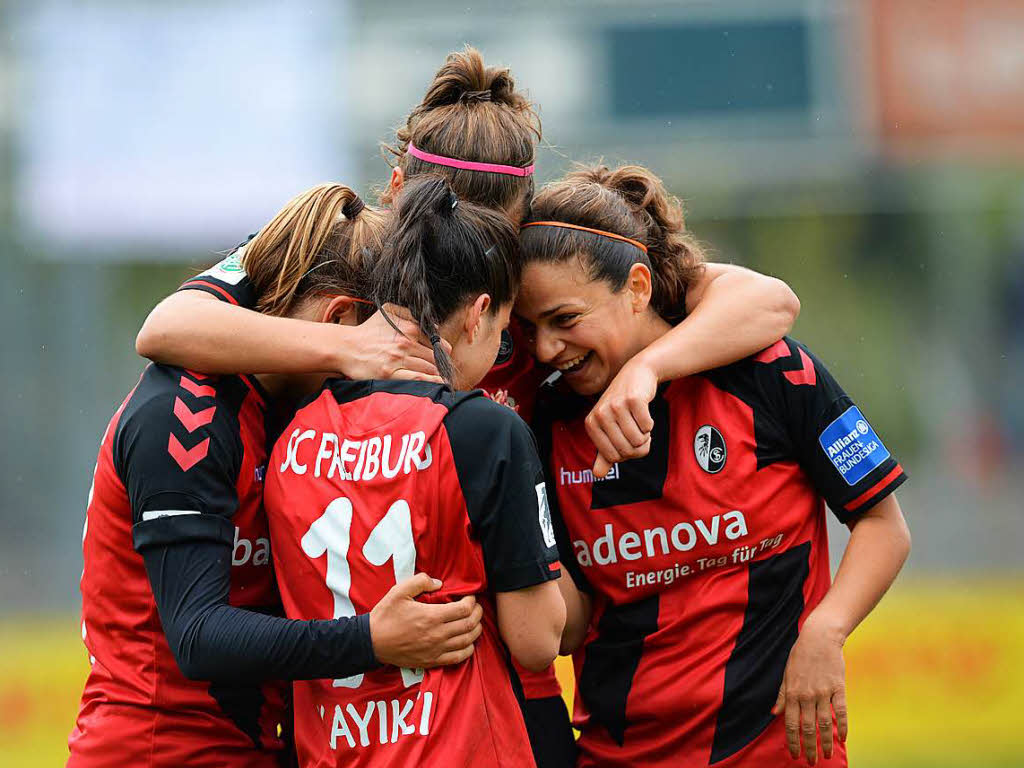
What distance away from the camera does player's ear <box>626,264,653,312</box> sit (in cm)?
288

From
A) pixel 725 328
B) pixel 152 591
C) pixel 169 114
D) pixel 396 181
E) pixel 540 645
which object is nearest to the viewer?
pixel 540 645

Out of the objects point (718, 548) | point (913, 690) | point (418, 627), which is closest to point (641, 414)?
point (718, 548)

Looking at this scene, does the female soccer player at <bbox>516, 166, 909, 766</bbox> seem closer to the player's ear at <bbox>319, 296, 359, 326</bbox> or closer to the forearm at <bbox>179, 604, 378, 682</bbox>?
the player's ear at <bbox>319, 296, 359, 326</bbox>

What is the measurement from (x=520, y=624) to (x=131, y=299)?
11702mm

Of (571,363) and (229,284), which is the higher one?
(229,284)

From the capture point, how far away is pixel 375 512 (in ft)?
7.76

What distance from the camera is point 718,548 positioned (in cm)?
286

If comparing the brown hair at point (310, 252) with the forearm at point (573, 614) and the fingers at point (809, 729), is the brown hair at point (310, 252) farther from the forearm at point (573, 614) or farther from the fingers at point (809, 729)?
the fingers at point (809, 729)

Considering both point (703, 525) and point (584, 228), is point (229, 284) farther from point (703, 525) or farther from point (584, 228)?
point (703, 525)

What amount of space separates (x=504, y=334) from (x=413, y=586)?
794mm

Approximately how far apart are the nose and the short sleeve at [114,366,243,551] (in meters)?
0.65

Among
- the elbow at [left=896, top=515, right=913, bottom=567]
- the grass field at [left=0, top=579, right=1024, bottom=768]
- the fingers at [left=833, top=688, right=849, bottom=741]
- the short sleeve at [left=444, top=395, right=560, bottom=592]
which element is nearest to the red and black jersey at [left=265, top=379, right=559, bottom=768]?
the short sleeve at [left=444, top=395, right=560, bottom=592]

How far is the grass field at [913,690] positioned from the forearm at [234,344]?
4.63 meters

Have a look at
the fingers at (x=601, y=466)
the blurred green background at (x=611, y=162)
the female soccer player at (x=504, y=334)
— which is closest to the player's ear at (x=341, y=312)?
the female soccer player at (x=504, y=334)
